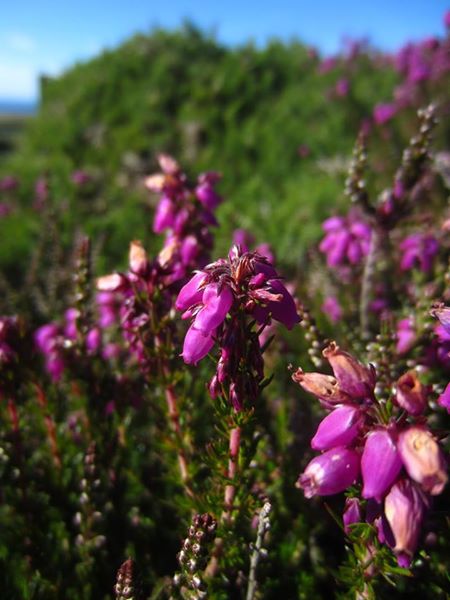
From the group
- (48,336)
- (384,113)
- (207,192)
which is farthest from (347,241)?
(384,113)

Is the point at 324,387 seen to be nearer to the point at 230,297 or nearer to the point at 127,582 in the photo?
the point at 230,297

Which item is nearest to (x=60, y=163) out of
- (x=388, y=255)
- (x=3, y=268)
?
(x=3, y=268)

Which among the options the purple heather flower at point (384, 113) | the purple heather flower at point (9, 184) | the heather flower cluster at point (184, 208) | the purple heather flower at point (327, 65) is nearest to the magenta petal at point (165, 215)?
the heather flower cluster at point (184, 208)

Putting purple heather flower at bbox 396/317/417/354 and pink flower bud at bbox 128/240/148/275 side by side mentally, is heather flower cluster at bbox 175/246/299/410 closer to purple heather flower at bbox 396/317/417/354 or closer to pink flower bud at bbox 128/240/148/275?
pink flower bud at bbox 128/240/148/275

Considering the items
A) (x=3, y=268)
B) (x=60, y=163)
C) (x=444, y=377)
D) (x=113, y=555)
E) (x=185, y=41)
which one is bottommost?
(x=113, y=555)

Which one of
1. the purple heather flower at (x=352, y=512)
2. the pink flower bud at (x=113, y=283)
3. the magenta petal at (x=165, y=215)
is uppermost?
the magenta petal at (x=165, y=215)

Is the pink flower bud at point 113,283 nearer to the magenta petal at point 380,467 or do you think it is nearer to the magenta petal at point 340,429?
the magenta petal at point 340,429

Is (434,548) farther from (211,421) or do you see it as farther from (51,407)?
(51,407)
